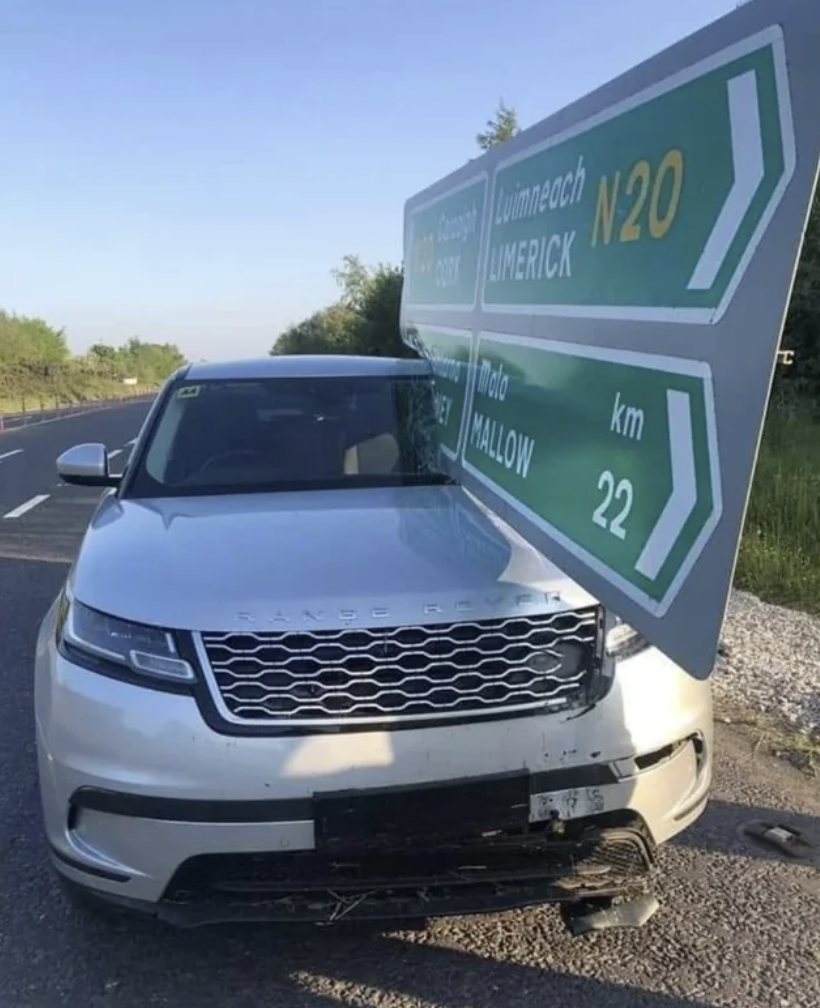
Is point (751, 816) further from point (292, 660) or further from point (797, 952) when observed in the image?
point (292, 660)

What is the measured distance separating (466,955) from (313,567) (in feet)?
3.92

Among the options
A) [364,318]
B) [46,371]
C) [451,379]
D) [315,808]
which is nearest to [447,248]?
[451,379]

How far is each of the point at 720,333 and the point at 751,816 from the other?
7.81ft

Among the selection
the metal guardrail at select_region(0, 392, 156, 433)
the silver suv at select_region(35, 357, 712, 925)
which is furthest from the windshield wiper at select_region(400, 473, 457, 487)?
the metal guardrail at select_region(0, 392, 156, 433)

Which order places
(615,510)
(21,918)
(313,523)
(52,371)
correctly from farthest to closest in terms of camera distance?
(52,371), (313,523), (21,918), (615,510)

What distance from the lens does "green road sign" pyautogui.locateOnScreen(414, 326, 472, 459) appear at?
4164 millimetres

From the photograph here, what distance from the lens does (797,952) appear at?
2.89 metres

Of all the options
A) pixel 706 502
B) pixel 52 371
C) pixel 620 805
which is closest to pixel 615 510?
pixel 706 502

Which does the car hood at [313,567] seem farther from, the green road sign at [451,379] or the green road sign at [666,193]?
the green road sign at [666,193]

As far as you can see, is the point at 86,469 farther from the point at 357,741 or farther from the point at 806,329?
the point at 806,329

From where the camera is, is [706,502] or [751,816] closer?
[706,502]

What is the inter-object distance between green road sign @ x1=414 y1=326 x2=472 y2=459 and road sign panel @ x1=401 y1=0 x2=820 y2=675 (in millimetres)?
587

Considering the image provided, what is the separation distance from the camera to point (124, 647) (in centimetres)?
275

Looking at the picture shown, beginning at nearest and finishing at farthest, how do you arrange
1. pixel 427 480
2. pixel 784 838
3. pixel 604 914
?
pixel 604 914, pixel 784 838, pixel 427 480
